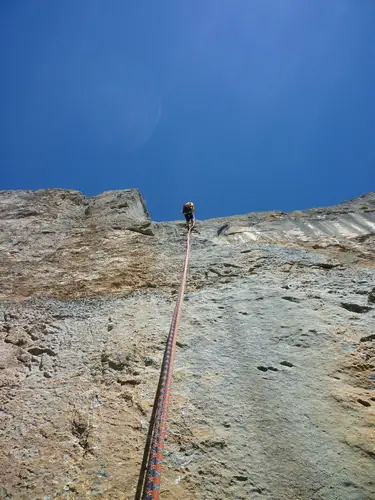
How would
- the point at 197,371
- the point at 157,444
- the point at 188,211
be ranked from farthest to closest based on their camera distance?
the point at 188,211 → the point at 197,371 → the point at 157,444

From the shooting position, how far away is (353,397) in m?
2.10

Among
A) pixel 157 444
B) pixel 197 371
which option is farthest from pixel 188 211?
pixel 157 444

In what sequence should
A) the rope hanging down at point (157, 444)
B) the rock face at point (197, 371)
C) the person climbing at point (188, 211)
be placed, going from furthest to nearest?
1. the person climbing at point (188, 211)
2. the rock face at point (197, 371)
3. the rope hanging down at point (157, 444)

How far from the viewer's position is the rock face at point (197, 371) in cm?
170

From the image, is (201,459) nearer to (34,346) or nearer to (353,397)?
(353,397)

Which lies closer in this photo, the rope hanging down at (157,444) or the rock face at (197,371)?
the rope hanging down at (157,444)

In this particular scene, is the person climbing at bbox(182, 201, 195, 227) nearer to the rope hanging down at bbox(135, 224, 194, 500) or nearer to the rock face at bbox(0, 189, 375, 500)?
the rock face at bbox(0, 189, 375, 500)

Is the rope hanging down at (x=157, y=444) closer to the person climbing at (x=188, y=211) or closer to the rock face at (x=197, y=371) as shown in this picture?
the rock face at (x=197, y=371)

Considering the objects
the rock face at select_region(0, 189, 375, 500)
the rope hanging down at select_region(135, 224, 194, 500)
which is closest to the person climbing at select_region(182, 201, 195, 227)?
the rock face at select_region(0, 189, 375, 500)

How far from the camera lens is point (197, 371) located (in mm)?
2389

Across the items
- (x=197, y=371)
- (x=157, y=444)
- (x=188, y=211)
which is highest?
(x=188, y=211)

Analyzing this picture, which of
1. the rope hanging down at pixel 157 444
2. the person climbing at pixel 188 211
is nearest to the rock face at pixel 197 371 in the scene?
the rope hanging down at pixel 157 444

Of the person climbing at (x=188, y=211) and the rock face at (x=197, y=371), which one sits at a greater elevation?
the person climbing at (x=188, y=211)

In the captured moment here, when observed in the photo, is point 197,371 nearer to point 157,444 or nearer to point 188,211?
point 157,444
